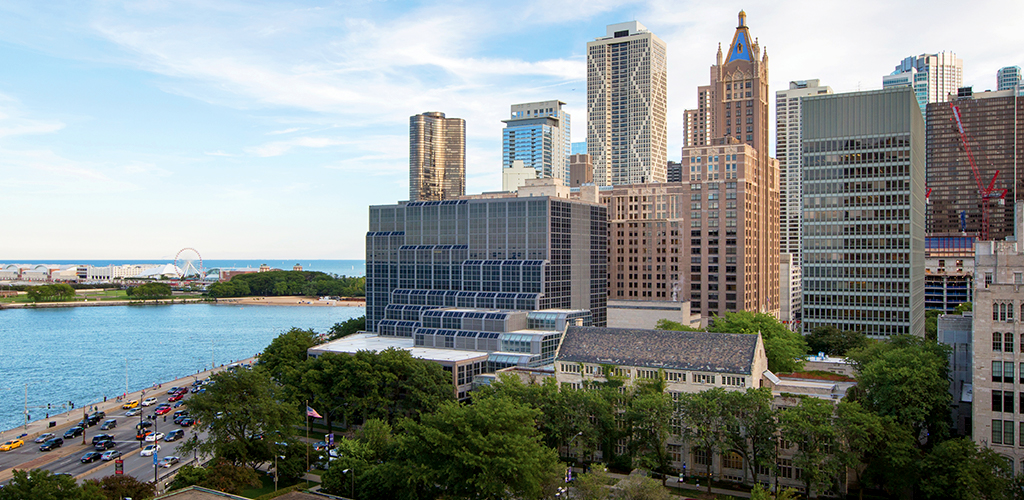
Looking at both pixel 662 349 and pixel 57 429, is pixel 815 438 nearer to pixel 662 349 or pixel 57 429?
pixel 662 349

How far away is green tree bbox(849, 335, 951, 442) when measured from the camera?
290 feet

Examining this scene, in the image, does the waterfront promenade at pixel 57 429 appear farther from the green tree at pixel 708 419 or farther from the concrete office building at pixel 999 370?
the concrete office building at pixel 999 370

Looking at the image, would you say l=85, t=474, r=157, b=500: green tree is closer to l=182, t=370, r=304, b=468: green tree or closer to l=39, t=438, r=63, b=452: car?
l=182, t=370, r=304, b=468: green tree

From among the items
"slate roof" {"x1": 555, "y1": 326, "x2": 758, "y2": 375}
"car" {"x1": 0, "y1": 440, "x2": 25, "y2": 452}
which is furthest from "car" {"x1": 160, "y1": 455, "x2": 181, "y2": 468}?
→ "slate roof" {"x1": 555, "y1": 326, "x2": 758, "y2": 375}

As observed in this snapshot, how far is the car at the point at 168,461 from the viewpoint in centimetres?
10603

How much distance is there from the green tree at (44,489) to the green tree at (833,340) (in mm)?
145906

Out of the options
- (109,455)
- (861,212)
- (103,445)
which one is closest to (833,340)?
(861,212)

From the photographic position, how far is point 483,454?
257 feet

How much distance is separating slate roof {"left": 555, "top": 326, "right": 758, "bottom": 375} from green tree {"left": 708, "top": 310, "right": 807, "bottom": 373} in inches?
697

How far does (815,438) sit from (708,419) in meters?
12.8

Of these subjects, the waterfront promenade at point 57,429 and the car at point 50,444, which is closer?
the waterfront promenade at point 57,429

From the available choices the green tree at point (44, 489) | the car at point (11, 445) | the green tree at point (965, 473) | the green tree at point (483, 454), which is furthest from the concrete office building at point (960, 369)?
the car at point (11, 445)

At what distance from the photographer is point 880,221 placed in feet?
582

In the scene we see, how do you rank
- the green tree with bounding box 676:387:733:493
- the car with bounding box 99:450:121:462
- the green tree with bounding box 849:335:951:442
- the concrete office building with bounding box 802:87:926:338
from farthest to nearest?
the concrete office building with bounding box 802:87:926:338
the car with bounding box 99:450:121:462
the green tree with bounding box 676:387:733:493
the green tree with bounding box 849:335:951:442
